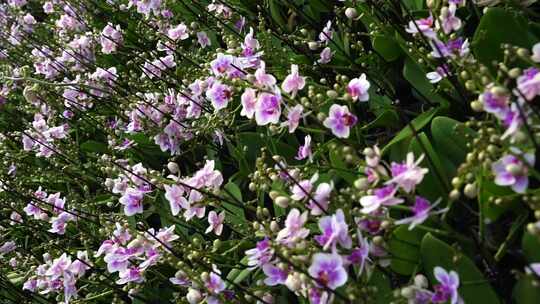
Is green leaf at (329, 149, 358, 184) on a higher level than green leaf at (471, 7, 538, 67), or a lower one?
lower

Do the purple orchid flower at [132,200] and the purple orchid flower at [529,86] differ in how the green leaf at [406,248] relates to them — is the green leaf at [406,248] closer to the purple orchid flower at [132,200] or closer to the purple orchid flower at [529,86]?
the purple orchid flower at [529,86]

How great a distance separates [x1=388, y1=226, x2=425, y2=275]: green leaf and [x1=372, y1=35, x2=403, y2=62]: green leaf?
0.66 m

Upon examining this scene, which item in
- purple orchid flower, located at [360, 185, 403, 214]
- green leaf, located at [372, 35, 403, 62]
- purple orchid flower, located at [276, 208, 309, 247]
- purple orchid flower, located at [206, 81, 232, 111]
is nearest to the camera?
purple orchid flower, located at [360, 185, 403, 214]

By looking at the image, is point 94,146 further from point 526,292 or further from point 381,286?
point 526,292

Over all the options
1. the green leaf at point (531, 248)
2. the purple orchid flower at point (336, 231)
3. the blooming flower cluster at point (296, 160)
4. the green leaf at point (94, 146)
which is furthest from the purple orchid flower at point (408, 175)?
the green leaf at point (94, 146)

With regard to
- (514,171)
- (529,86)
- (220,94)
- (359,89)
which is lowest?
(514,171)

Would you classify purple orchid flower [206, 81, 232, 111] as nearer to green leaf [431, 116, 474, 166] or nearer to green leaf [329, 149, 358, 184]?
green leaf [329, 149, 358, 184]

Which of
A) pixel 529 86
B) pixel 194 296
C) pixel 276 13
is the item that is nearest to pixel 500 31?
pixel 529 86

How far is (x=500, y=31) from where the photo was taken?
1.46 metres

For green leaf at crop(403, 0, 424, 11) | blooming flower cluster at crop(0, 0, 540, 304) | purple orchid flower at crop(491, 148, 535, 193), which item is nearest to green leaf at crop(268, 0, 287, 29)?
blooming flower cluster at crop(0, 0, 540, 304)

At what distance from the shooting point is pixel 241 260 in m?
1.69

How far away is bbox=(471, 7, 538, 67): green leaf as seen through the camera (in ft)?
4.72

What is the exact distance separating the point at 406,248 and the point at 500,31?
1.90 feet

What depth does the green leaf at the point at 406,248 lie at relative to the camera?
4.24ft
